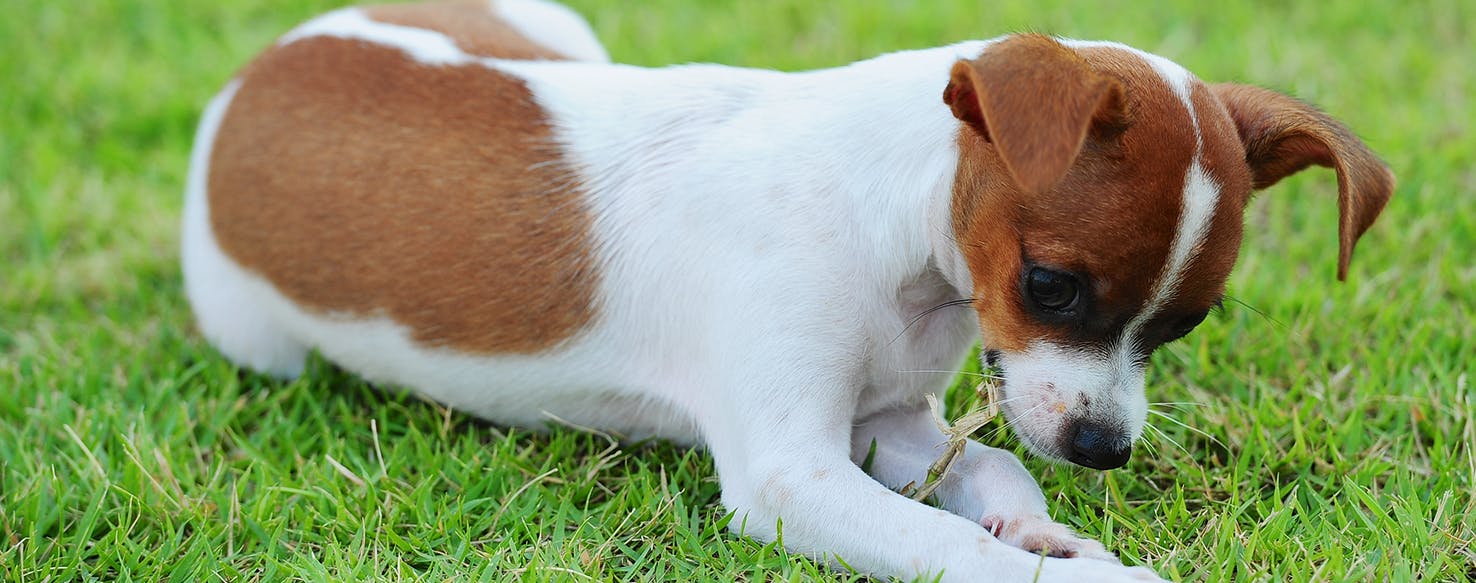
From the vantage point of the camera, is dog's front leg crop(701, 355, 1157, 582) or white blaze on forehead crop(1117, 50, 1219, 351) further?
dog's front leg crop(701, 355, 1157, 582)

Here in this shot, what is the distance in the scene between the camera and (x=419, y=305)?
13.6 feet

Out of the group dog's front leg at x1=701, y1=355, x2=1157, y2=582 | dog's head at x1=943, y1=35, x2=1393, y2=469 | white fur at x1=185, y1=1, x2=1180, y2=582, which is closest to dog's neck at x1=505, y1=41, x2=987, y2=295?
white fur at x1=185, y1=1, x2=1180, y2=582

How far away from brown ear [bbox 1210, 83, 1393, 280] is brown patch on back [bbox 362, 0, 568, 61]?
7.10 ft

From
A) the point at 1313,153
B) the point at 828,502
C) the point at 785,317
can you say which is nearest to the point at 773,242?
the point at 785,317

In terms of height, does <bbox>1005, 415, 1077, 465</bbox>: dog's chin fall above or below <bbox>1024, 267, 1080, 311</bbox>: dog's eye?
below

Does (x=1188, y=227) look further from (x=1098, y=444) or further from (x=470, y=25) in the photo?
(x=470, y=25)

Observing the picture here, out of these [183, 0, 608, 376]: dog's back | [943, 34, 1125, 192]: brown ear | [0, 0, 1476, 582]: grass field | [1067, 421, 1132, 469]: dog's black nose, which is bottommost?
[0, 0, 1476, 582]: grass field

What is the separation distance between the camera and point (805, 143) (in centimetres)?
373

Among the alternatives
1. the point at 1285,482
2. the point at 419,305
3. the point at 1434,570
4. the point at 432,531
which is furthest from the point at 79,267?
the point at 1434,570

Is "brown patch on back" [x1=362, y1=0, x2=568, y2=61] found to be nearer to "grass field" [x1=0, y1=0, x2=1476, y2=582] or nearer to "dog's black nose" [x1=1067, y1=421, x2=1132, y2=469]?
"grass field" [x1=0, y1=0, x2=1476, y2=582]

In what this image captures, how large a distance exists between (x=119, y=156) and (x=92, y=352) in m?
1.85

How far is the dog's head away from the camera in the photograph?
9.92 feet

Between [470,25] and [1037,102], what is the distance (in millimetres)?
2496

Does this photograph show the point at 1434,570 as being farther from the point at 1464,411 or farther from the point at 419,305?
the point at 419,305
